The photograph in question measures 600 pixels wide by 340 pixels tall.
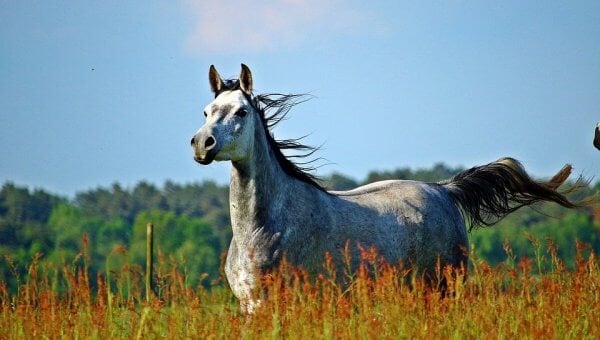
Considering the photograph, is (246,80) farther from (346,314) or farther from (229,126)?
(346,314)

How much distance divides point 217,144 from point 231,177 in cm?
63

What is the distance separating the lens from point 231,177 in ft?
24.7

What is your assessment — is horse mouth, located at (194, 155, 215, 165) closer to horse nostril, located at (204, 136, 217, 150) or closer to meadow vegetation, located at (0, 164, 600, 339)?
horse nostril, located at (204, 136, 217, 150)

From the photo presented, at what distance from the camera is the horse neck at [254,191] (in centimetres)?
743

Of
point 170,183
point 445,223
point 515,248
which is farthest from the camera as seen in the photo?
point 170,183

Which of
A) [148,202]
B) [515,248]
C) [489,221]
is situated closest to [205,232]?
[148,202]

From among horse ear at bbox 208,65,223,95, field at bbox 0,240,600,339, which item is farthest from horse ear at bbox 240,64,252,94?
field at bbox 0,240,600,339

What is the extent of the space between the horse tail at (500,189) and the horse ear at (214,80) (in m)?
3.13

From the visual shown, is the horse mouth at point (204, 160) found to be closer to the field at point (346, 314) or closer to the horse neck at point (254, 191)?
the horse neck at point (254, 191)

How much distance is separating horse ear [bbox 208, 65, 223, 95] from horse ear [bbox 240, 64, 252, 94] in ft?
0.97

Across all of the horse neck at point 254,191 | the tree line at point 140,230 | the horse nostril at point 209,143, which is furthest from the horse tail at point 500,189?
the tree line at point 140,230

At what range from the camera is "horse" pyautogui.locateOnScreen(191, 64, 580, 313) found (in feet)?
23.7

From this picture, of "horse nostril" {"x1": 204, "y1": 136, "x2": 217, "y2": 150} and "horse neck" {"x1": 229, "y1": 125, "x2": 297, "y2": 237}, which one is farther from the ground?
"horse nostril" {"x1": 204, "y1": 136, "x2": 217, "y2": 150}

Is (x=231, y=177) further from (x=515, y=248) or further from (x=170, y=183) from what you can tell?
(x=170, y=183)
